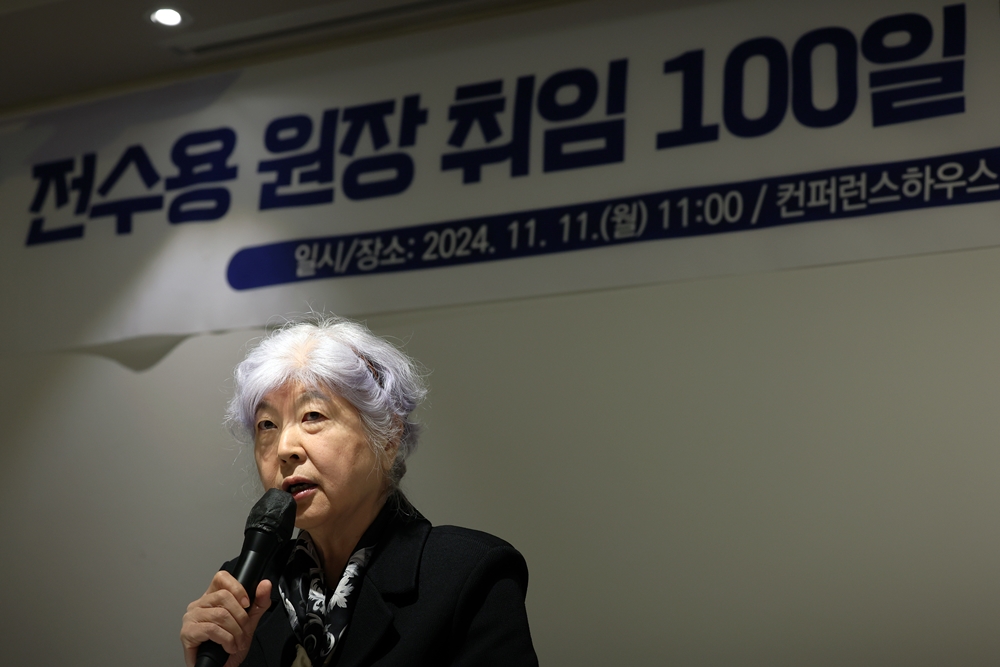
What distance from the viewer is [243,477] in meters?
3.53

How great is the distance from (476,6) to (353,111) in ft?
1.85

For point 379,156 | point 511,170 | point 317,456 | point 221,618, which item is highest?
point 379,156

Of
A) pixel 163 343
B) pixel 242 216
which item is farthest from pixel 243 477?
pixel 242 216

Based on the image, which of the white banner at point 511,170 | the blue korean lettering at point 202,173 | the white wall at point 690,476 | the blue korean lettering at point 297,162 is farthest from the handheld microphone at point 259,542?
the blue korean lettering at point 202,173

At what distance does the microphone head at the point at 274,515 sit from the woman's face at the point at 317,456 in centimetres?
16

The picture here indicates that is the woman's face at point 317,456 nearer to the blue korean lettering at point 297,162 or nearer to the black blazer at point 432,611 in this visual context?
the black blazer at point 432,611

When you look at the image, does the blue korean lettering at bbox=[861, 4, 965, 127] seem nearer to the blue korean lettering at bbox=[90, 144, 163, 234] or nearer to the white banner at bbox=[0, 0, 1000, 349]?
the white banner at bbox=[0, 0, 1000, 349]

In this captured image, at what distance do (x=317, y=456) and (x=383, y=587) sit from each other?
0.93ft

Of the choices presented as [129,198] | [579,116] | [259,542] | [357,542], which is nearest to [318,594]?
[357,542]

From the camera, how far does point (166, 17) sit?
143 inches

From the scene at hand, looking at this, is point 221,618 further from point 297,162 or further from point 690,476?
point 297,162

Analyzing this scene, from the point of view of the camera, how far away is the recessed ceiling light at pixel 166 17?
3602mm

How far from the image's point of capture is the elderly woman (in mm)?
1928

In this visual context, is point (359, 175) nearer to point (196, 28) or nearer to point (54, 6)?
point (196, 28)
